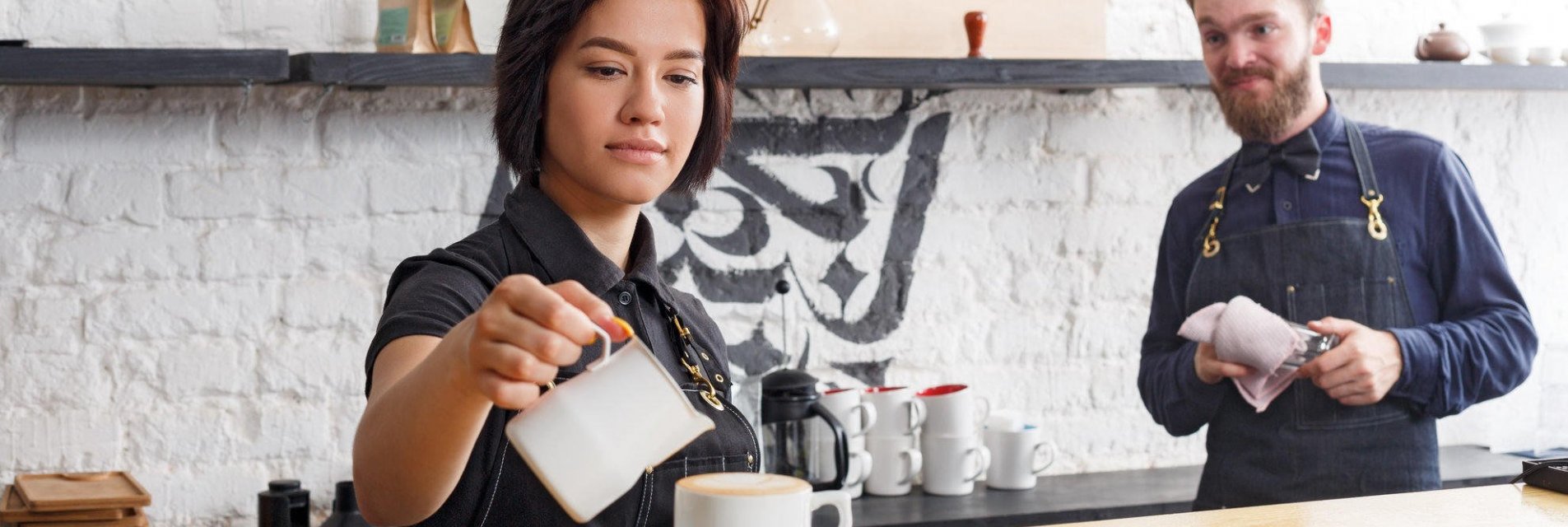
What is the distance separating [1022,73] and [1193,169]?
55cm

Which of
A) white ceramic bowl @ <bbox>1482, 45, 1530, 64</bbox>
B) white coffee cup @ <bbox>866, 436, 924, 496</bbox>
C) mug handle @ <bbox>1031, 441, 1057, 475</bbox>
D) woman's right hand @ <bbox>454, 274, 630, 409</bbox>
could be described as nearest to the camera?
woman's right hand @ <bbox>454, 274, 630, 409</bbox>

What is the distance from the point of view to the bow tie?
2.09 meters

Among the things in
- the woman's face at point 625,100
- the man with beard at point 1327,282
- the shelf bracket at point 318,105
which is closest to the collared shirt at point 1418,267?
the man with beard at point 1327,282

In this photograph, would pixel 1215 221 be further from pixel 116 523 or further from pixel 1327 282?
pixel 116 523

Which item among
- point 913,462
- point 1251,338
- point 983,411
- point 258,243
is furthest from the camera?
point 983,411

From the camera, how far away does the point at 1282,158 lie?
2117mm

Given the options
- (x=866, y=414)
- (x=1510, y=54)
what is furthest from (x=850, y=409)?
(x=1510, y=54)

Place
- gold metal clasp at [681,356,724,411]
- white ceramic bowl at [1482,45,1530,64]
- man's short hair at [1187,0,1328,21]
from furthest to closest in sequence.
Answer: white ceramic bowl at [1482,45,1530,64] < man's short hair at [1187,0,1328,21] < gold metal clasp at [681,356,724,411]

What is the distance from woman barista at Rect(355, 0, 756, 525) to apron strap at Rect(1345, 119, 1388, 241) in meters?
1.10

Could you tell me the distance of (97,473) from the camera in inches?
87.5

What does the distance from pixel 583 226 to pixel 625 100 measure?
137 millimetres

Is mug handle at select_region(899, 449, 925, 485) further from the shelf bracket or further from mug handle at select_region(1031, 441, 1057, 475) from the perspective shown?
the shelf bracket

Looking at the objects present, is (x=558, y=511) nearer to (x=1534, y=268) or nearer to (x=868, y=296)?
(x=868, y=296)

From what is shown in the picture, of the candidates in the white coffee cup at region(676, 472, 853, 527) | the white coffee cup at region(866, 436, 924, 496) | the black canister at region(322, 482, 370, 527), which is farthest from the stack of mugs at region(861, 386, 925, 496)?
the white coffee cup at region(676, 472, 853, 527)
